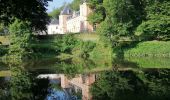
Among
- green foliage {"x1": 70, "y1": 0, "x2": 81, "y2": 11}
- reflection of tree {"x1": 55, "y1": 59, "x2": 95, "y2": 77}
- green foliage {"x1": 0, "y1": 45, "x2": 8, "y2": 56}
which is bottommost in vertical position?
reflection of tree {"x1": 55, "y1": 59, "x2": 95, "y2": 77}

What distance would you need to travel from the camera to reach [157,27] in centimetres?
6462

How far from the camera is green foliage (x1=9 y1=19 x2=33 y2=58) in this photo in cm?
6662

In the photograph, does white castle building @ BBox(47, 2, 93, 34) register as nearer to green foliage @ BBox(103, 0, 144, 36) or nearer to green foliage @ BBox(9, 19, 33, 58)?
green foliage @ BBox(103, 0, 144, 36)

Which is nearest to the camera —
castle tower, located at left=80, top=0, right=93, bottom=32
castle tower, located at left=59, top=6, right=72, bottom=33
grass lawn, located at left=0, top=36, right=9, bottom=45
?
grass lawn, located at left=0, top=36, right=9, bottom=45

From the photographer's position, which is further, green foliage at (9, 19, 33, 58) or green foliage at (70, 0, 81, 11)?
green foliage at (70, 0, 81, 11)

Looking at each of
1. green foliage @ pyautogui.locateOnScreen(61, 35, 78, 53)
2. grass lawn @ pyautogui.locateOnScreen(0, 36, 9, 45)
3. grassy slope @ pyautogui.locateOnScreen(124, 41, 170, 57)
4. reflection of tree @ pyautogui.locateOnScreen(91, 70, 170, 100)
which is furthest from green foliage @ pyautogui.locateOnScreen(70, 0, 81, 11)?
reflection of tree @ pyautogui.locateOnScreen(91, 70, 170, 100)

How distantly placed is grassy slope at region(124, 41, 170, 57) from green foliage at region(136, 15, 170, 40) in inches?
71.8

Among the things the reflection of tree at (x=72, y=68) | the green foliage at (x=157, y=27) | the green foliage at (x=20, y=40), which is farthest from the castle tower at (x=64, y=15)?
the reflection of tree at (x=72, y=68)

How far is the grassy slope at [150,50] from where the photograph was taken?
63.5 m

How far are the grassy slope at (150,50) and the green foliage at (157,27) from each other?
1.82 meters

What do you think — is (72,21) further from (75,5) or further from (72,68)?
(72,68)

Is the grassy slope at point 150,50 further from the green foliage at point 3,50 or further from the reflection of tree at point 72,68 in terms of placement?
the green foliage at point 3,50

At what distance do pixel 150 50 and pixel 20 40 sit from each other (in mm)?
21686

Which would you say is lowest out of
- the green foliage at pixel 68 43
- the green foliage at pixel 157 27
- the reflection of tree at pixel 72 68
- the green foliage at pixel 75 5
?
the reflection of tree at pixel 72 68
